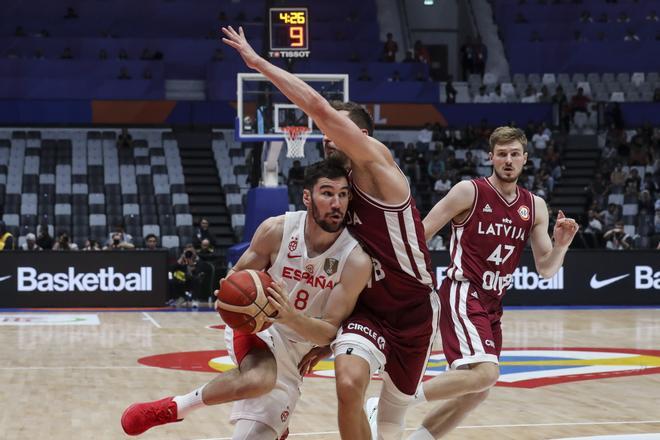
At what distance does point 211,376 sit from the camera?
1033 centimetres

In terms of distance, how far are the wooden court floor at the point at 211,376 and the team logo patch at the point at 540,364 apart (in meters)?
0.02

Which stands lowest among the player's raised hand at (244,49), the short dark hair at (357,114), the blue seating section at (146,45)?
the short dark hair at (357,114)

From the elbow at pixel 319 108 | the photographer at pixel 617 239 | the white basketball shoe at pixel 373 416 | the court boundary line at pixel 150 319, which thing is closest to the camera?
the elbow at pixel 319 108

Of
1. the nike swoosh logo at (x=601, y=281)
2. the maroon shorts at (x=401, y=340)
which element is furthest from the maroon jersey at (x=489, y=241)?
the nike swoosh logo at (x=601, y=281)

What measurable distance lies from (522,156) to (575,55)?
87.7ft

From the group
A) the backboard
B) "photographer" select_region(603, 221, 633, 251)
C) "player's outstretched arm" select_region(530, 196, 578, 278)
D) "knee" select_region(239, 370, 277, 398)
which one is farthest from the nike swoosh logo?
"knee" select_region(239, 370, 277, 398)

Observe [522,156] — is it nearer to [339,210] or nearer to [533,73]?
[339,210]

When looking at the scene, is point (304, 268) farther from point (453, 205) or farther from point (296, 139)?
point (296, 139)

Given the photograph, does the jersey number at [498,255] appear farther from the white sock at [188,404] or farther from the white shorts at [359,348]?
the white sock at [188,404]

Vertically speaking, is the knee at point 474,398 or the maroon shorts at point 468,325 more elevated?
the maroon shorts at point 468,325

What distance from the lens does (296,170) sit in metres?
24.2

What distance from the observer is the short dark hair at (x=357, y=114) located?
5543 mm

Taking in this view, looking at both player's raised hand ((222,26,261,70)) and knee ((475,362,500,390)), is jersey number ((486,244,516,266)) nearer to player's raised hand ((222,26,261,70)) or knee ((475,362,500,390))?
knee ((475,362,500,390))

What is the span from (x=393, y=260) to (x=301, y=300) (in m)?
0.53
